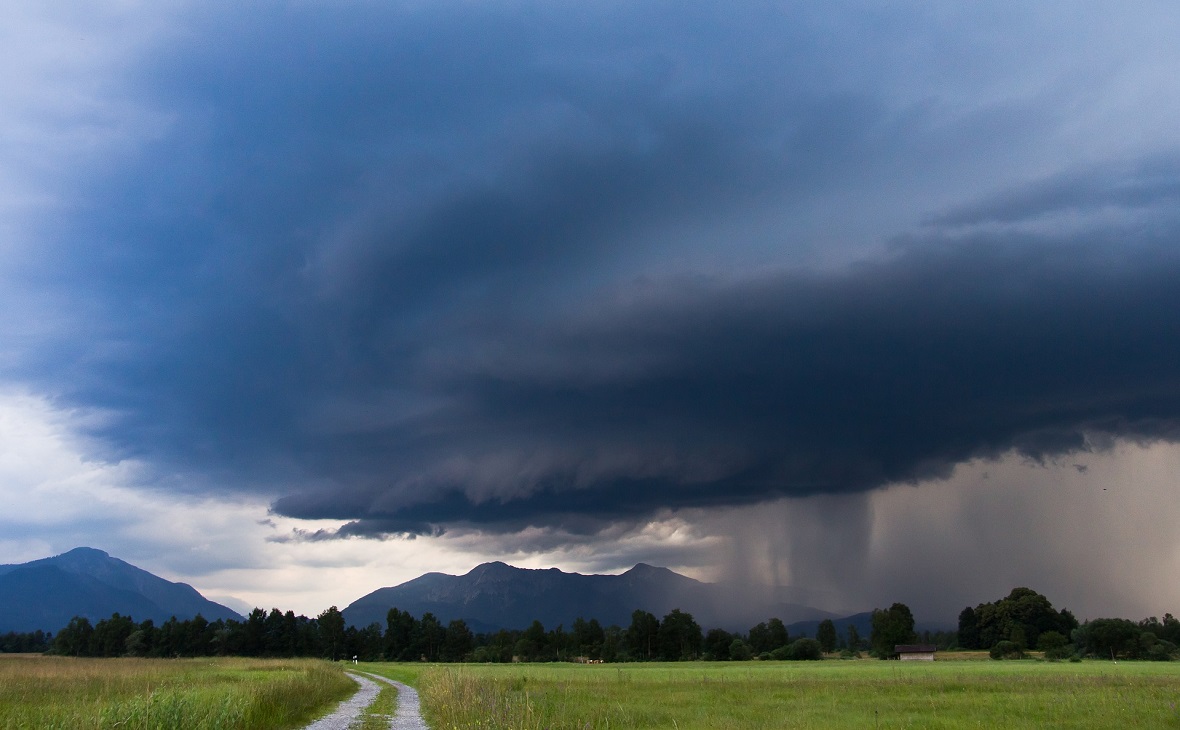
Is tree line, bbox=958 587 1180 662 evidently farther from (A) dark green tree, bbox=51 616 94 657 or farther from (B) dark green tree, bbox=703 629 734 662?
(A) dark green tree, bbox=51 616 94 657

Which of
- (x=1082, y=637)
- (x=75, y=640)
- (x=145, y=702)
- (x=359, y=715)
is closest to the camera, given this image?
(x=145, y=702)

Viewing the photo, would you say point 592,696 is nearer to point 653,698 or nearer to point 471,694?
point 653,698

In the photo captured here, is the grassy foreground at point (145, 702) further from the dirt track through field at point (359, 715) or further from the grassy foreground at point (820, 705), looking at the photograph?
the grassy foreground at point (820, 705)

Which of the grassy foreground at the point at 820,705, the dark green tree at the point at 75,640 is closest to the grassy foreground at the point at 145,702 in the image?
the grassy foreground at the point at 820,705

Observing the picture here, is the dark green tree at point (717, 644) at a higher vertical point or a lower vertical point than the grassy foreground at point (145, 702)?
lower

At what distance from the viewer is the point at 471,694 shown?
29875mm

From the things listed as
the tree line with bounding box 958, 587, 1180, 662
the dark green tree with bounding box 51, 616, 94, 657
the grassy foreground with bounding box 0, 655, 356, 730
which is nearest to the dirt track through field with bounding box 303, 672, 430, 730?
the grassy foreground with bounding box 0, 655, 356, 730

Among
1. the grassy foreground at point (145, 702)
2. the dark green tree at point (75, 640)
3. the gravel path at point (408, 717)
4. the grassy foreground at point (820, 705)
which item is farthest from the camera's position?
the dark green tree at point (75, 640)

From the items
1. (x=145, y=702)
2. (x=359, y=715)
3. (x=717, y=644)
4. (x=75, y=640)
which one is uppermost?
(x=145, y=702)

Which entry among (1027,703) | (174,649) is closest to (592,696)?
(1027,703)

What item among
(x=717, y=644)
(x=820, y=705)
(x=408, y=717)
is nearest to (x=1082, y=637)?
(x=717, y=644)

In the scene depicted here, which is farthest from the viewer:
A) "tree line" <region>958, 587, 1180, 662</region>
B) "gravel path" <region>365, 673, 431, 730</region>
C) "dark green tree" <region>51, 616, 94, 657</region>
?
"dark green tree" <region>51, 616, 94, 657</region>

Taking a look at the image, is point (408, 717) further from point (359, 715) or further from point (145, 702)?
point (145, 702)

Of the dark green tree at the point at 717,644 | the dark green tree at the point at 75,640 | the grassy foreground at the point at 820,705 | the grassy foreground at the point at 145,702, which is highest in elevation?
the grassy foreground at the point at 145,702
